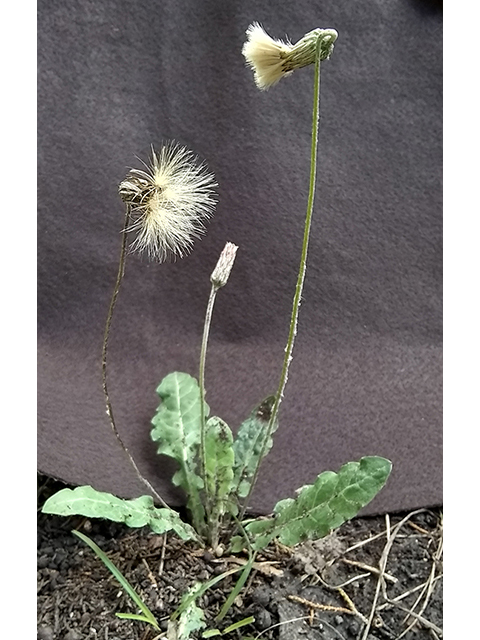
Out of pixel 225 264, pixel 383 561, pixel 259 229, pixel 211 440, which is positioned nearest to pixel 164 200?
pixel 225 264

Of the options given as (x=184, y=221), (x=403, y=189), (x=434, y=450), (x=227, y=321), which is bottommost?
(x=434, y=450)

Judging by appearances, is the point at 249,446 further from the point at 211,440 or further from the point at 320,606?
the point at 320,606

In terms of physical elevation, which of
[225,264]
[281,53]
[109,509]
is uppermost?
[281,53]

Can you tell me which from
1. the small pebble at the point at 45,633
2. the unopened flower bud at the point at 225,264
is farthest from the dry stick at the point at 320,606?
the unopened flower bud at the point at 225,264

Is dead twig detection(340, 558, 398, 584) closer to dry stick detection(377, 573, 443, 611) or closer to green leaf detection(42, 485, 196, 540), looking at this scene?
dry stick detection(377, 573, 443, 611)

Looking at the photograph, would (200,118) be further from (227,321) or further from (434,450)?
(434,450)

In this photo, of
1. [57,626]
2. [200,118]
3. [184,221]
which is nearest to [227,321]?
[200,118]

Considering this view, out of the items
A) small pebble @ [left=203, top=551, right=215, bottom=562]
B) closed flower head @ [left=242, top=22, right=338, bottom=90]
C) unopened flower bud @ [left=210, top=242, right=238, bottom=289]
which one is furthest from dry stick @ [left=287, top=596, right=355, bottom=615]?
closed flower head @ [left=242, top=22, right=338, bottom=90]
